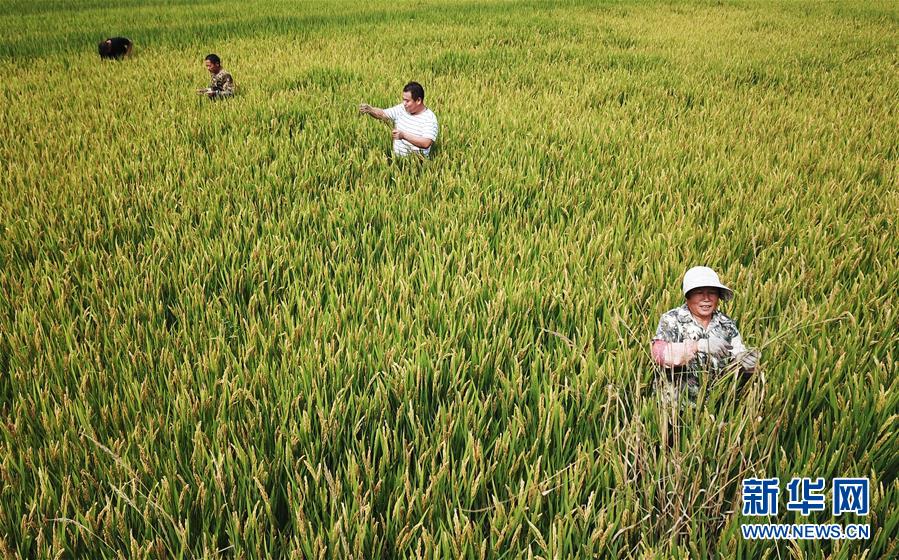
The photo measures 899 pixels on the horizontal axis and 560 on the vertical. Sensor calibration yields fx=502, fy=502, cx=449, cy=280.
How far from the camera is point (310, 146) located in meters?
3.98

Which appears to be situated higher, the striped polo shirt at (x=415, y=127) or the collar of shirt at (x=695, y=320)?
the striped polo shirt at (x=415, y=127)

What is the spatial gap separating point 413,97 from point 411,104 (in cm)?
6

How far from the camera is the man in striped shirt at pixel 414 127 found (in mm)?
3736

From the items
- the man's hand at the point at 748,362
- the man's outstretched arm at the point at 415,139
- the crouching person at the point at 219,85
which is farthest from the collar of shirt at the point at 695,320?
the crouching person at the point at 219,85

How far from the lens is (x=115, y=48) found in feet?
25.0

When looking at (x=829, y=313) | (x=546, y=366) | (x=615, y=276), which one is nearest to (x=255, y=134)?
(x=615, y=276)

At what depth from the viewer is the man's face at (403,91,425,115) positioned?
377 centimetres

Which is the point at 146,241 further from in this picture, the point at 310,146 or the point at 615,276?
the point at 615,276

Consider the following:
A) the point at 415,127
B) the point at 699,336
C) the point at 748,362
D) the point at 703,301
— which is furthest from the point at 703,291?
the point at 415,127

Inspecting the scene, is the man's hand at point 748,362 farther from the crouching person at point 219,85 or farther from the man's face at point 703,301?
the crouching person at point 219,85

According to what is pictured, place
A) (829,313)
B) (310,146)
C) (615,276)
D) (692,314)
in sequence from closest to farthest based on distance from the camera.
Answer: (692,314), (829,313), (615,276), (310,146)

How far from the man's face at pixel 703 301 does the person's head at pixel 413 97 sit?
2873mm

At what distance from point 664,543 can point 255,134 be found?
14.1 ft

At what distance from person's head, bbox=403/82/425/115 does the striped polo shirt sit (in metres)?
0.05
